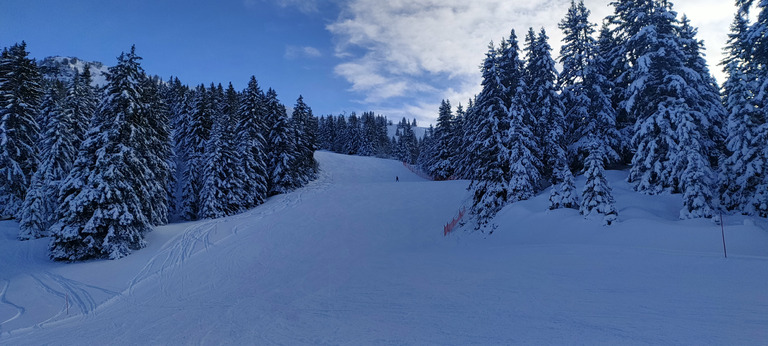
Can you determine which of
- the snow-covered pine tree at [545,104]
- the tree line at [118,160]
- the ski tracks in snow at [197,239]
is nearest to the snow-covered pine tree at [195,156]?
the tree line at [118,160]

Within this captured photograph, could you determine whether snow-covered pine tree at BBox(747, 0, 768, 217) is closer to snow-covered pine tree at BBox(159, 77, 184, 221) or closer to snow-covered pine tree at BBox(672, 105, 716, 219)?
snow-covered pine tree at BBox(672, 105, 716, 219)

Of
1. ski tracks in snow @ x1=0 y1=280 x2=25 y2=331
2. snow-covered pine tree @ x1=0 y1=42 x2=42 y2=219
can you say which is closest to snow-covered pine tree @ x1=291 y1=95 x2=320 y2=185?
snow-covered pine tree @ x1=0 y1=42 x2=42 y2=219

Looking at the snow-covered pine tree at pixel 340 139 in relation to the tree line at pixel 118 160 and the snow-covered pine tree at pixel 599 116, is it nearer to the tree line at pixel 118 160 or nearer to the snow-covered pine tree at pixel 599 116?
the tree line at pixel 118 160

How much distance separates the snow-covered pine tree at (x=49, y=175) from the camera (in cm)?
2297

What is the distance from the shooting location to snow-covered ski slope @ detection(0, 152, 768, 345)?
263 inches

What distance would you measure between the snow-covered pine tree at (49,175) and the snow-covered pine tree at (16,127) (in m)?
1.40

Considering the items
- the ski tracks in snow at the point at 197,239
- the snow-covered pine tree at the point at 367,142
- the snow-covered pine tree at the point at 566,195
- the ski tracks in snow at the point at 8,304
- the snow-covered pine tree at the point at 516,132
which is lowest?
the ski tracks in snow at the point at 8,304

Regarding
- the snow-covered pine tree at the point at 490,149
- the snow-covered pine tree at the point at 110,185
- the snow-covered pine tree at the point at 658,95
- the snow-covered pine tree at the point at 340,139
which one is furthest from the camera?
the snow-covered pine tree at the point at 340,139

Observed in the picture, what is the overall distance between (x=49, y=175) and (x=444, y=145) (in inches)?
1744

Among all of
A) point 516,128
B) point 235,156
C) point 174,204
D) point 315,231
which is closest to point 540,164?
point 516,128

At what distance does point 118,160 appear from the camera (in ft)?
65.9

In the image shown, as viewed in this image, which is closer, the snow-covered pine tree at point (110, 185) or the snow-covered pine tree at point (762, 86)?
the snow-covered pine tree at point (762, 86)

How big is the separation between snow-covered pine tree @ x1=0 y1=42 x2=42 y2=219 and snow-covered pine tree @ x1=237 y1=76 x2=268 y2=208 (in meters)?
15.6

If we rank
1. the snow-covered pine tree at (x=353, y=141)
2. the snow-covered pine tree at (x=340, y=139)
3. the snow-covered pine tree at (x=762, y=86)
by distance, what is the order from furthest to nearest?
the snow-covered pine tree at (x=340, y=139) → the snow-covered pine tree at (x=353, y=141) → the snow-covered pine tree at (x=762, y=86)
